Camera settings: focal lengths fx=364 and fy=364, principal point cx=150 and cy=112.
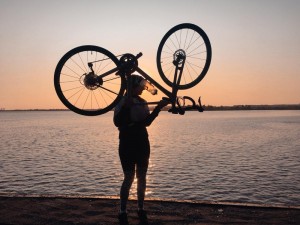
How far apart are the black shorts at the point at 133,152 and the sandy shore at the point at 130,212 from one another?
109 centimetres

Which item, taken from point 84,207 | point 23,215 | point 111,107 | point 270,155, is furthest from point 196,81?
point 270,155

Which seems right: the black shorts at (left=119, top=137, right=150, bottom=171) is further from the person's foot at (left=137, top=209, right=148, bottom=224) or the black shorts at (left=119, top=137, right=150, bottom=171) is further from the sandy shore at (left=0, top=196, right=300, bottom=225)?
the sandy shore at (left=0, top=196, right=300, bottom=225)

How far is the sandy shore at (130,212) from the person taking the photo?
668 cm

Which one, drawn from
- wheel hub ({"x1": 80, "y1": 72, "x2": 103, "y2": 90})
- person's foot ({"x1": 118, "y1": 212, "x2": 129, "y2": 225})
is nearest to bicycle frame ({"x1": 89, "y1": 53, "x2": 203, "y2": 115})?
wheel hub ({"x1": 80, "y1": 72, "x2": 103, "y2": 90})

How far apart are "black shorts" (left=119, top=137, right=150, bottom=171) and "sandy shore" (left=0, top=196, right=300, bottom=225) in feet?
3.56

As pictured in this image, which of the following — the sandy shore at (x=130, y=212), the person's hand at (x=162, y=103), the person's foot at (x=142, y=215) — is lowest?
the sandy shore at (x=130, y=212)

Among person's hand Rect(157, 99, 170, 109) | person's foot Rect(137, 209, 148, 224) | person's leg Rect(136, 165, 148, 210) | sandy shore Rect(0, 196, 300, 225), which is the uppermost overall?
person's hand Rect(157, 99, 170, 109)

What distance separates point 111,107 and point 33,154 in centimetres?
2949

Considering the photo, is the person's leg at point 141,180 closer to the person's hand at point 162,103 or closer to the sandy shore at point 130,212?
the sandy shore at point 130,212

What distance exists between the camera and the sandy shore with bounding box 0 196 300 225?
668 cm

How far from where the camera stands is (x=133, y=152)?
253 inches

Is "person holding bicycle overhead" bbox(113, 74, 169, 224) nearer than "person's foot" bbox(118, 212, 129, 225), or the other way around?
"person holding bicycle overhead" bbox(113, 74, 169, 224)

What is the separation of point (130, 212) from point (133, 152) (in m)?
1.55

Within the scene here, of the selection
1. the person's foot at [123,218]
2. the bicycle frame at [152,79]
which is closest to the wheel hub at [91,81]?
the bicycle frame at [152,79]
